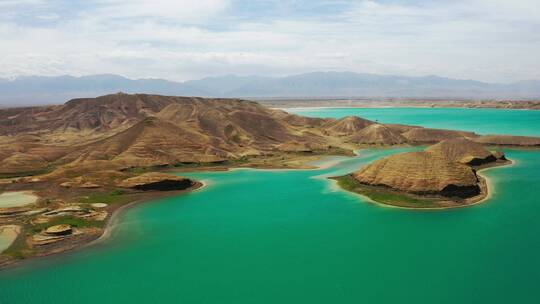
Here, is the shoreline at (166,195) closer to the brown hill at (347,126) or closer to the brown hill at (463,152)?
the brown hill at (463,152)

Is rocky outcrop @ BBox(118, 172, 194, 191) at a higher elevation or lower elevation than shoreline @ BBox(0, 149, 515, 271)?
higher

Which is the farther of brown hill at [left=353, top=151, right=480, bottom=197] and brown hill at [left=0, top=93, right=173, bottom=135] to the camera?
brown hill at [left=0, top=93, right=173, bottom=135]

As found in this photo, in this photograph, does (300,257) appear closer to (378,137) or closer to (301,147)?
(301,147)

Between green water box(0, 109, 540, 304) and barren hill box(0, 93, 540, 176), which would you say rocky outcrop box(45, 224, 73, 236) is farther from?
barren hill box(0, 93, 540, 176)

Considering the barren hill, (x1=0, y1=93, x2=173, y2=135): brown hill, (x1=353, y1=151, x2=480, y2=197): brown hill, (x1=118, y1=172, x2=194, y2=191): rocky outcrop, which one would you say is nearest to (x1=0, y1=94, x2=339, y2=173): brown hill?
(x1=0, y1=93, x2=173, y2=135): brown hill

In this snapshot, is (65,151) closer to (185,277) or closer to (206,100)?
(185,277)

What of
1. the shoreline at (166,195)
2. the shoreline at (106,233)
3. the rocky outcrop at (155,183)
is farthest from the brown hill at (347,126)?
the rocky outcrop at (155,183)

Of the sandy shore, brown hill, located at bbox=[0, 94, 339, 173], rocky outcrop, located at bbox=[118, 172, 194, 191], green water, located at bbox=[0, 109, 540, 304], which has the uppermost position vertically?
brown hill, located at bbox=[0, 94, 339, 173]
